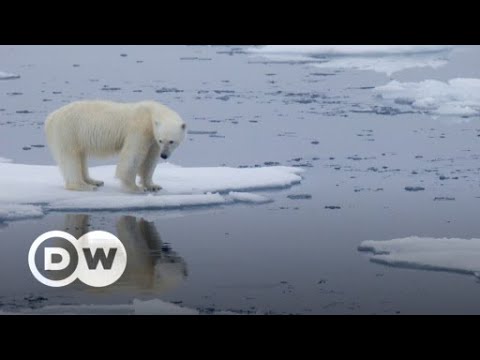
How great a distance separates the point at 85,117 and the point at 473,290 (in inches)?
91.1

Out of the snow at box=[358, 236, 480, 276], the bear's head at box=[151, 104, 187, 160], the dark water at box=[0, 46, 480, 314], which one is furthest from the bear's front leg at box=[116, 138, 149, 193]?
the snow at box=[358, 236, 480, 276]

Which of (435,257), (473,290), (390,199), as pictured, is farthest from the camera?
(390,199)

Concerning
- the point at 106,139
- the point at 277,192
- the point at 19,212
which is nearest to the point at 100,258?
the point at 19,212

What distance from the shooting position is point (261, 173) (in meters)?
5.93

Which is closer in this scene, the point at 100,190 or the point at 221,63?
the point at 100,190

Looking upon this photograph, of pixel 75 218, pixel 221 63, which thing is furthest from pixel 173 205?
pixel 221 63

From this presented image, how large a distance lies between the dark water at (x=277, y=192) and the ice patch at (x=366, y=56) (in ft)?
0.48

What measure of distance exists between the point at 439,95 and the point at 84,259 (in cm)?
389

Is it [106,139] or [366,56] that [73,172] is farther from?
[366,56]

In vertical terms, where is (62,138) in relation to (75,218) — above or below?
above

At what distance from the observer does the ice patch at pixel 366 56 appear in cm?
849

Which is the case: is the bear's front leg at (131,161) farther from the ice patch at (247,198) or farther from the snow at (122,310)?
the snow at (122,310)

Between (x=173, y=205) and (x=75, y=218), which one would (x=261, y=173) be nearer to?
(x=173, y=205)

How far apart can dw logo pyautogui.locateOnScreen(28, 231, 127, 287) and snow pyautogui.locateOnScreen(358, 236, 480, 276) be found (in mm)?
1040
